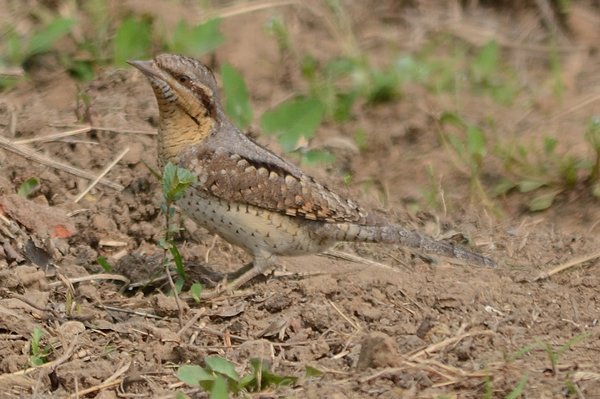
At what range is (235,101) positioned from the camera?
22.9 feet

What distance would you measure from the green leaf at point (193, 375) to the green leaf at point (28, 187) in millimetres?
2121

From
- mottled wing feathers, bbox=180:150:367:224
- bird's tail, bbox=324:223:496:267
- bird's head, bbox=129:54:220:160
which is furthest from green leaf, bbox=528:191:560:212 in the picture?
bird's head, bbox=129:54:220:160

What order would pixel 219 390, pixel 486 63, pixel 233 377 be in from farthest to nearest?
pixel 486 63 < pixel 233 377 < pixel 219 390

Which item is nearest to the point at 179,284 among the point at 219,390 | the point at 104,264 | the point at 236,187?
the point at 104,264

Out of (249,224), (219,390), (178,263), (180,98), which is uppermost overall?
(180,98)

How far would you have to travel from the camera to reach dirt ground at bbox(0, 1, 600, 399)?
14.7 ft

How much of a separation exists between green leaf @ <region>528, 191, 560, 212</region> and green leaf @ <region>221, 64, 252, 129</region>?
1807mm

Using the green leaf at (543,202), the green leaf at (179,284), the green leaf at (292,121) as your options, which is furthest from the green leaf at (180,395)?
the green leaf at (543,202)

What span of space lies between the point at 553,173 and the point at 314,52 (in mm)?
2290

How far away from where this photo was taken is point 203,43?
7.69 metres

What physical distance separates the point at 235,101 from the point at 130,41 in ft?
3.08

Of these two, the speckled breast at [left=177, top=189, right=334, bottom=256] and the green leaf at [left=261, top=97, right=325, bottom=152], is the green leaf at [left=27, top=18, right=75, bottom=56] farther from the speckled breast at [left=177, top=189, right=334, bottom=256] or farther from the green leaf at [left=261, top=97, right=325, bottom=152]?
the speckled breast at [left=177, top=189, right=334, bottom=256]

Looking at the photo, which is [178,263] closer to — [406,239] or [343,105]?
[406,239]

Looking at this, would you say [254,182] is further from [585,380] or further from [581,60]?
[581,60]
